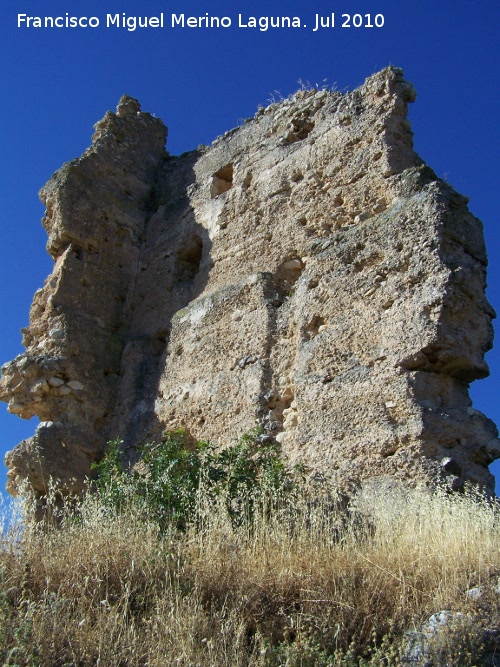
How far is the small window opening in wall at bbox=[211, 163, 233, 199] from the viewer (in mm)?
9742

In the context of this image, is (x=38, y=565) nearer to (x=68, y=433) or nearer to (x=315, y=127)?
(x=68, y=433)

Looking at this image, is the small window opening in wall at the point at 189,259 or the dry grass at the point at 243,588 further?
the small window opening in wall at the point at 189,259

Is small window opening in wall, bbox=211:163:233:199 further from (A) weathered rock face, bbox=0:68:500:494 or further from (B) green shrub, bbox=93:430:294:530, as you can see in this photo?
(B) green shrub, bbox=93:430:294:530

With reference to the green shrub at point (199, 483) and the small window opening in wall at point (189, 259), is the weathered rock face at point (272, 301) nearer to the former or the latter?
the small window opening in wall at point (189, 259)

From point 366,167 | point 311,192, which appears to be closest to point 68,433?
point 311,192

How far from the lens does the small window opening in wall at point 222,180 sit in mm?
9742

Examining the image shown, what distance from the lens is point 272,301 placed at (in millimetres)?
7660

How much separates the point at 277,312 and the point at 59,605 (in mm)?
4093

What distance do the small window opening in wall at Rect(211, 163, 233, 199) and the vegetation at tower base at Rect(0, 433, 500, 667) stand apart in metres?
5.09

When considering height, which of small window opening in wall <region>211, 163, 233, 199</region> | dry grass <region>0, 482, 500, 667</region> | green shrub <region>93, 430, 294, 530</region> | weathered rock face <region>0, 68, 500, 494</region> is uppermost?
small window opening in wall <region>211, 163, 233, 199</region>

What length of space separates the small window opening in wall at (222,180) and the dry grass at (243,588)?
5.48 meters

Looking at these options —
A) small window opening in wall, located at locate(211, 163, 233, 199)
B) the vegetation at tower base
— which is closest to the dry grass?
the vegetation at tower base

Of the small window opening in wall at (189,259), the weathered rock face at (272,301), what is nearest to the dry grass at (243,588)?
the weathered rock face at (272,301)

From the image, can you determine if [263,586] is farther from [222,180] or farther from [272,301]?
[222,180]
